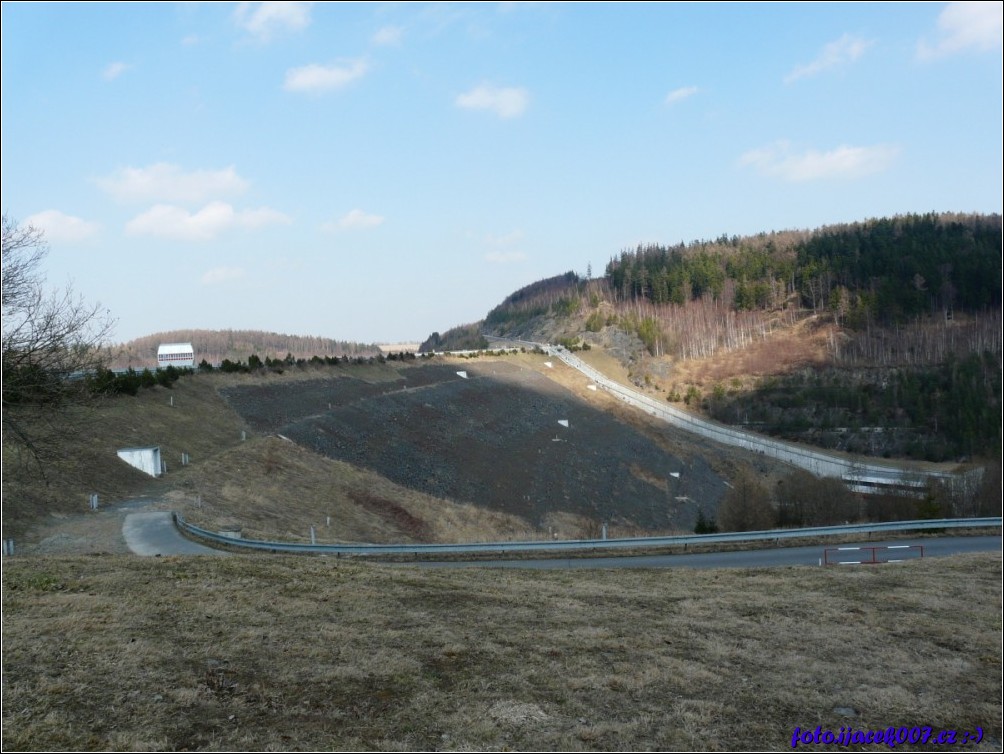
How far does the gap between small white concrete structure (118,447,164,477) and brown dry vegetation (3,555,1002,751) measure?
18476 millimetres

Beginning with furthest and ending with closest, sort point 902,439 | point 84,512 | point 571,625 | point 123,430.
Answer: point 902,439, point 123,430, point 84,512, point 571,625

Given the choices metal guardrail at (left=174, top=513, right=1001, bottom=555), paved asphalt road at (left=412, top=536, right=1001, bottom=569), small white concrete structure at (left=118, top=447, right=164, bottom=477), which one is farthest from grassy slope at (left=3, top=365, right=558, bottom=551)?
paved asphalt road at (left=412, top=536, right=1001, bottom=569)

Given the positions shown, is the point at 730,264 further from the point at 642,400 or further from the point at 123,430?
the point at 123,430

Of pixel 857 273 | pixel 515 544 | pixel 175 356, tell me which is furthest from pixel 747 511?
pixel 857 273

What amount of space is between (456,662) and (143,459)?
27501 millimetres

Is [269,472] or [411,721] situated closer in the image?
[411,721]

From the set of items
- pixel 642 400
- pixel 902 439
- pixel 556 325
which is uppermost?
pixel 556 325

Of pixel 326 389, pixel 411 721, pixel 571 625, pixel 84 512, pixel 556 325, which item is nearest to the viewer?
pixel 411 721

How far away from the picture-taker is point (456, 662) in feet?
30.1

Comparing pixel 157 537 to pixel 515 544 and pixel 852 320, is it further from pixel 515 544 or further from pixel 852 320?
pixel 852 320

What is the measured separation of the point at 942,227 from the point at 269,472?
17028 cm

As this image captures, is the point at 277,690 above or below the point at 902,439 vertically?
above

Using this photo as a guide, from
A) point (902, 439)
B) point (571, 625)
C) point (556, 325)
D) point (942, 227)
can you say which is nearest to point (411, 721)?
point (571, 625)

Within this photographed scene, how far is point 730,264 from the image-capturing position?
565ft
